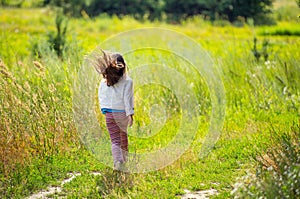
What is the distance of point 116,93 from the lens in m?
6.24

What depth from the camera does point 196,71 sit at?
11.1 meters

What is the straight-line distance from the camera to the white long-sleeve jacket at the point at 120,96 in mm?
6164

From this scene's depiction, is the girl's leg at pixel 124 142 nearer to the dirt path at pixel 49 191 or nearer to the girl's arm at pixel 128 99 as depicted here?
the girl's arm at pixel 128 99

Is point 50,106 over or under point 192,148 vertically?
over

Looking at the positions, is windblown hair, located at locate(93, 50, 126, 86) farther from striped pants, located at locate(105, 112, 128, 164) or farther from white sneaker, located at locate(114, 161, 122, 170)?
white sneaker, located at locate(114, 161, 122, 170)

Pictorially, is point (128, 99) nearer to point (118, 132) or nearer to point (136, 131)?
point (118, 132)

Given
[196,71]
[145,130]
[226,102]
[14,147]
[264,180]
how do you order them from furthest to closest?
[196,71] → [226,102] → [145,130] → [14,147] → [264,180]

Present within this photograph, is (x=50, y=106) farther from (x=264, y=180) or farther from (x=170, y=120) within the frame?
(x=264, y=180)

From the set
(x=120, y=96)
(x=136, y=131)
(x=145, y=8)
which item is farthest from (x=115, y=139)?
(x=145, y=8)

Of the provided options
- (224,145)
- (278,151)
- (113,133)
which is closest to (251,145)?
(224,145)

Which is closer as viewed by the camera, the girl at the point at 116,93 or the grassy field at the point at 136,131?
the girl at the point at 116,93

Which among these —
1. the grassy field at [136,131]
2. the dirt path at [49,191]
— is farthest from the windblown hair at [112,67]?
the dirt path at [49,191]

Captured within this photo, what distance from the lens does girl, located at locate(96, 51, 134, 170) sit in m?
6.19

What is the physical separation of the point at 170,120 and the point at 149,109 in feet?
1.40
